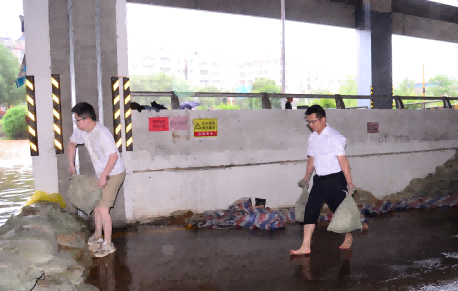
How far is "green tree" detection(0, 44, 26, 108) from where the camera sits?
34406 mm

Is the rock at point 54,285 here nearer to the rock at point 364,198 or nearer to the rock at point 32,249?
the rock at point 32,249

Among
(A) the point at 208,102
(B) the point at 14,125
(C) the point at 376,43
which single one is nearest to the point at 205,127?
(A) the point at 208,102

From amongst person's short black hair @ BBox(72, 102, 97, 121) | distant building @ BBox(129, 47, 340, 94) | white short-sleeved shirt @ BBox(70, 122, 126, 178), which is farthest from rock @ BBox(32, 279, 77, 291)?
distant building @ BBox(129, 47, 340, 94)

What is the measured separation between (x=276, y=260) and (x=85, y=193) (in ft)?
8.69

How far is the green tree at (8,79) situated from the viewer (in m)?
34.4

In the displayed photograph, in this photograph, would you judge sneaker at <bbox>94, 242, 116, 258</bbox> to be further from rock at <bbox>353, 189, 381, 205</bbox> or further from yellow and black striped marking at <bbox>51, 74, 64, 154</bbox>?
rock at <bbox>353, 189, 381, 205</bbox>

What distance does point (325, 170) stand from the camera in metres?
4.61

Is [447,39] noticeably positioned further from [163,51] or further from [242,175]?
[242,175]

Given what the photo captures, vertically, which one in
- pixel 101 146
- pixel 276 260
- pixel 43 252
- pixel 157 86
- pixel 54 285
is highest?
pixel 157 86

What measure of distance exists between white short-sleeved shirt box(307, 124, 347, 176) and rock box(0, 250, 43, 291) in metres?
3.35

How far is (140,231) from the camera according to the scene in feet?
19.1

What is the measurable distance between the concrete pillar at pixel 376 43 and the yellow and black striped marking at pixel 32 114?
18.7 m

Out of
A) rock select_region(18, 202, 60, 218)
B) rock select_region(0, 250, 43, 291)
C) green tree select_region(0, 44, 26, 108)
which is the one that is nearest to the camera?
rock select_region(0, 250, 43, 291)

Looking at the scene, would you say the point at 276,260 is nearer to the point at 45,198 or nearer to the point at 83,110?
the point at 83,110
